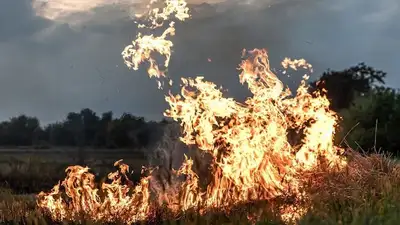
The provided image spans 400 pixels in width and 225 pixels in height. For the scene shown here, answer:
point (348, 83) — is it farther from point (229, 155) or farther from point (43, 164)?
point (229, 155)

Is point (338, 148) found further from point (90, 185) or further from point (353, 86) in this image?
point (353, 86)

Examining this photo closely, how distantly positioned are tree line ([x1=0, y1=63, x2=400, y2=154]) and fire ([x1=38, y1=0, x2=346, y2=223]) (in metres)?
1.16

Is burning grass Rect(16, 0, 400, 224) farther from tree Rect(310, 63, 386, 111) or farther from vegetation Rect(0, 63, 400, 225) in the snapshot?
tree Rect(310, 63, 386, 111)

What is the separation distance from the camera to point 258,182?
41.6ft

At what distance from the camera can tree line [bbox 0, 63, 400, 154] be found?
2039 cm

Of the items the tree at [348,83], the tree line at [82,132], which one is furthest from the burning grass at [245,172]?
the tree at [348,83]

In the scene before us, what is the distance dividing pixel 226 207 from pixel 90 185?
2476 millimetres

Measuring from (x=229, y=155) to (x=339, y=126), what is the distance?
624cm

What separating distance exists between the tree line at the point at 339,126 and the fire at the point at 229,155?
1.16 meters

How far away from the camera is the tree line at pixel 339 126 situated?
20.4 meters

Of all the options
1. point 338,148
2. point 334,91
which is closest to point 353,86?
point 334,91

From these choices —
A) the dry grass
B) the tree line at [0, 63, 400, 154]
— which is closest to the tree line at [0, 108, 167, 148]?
the tree line at [0, 63, 400, 154]

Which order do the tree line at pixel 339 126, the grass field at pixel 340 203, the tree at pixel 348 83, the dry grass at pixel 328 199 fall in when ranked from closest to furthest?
the grass field at pixel 340 203, the dry grass at pixel 328 199, the tree line at pixel 339 126, the tree at pixel 348 83

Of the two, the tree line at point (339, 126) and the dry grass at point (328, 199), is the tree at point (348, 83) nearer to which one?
the tree line at point (339, 126)
